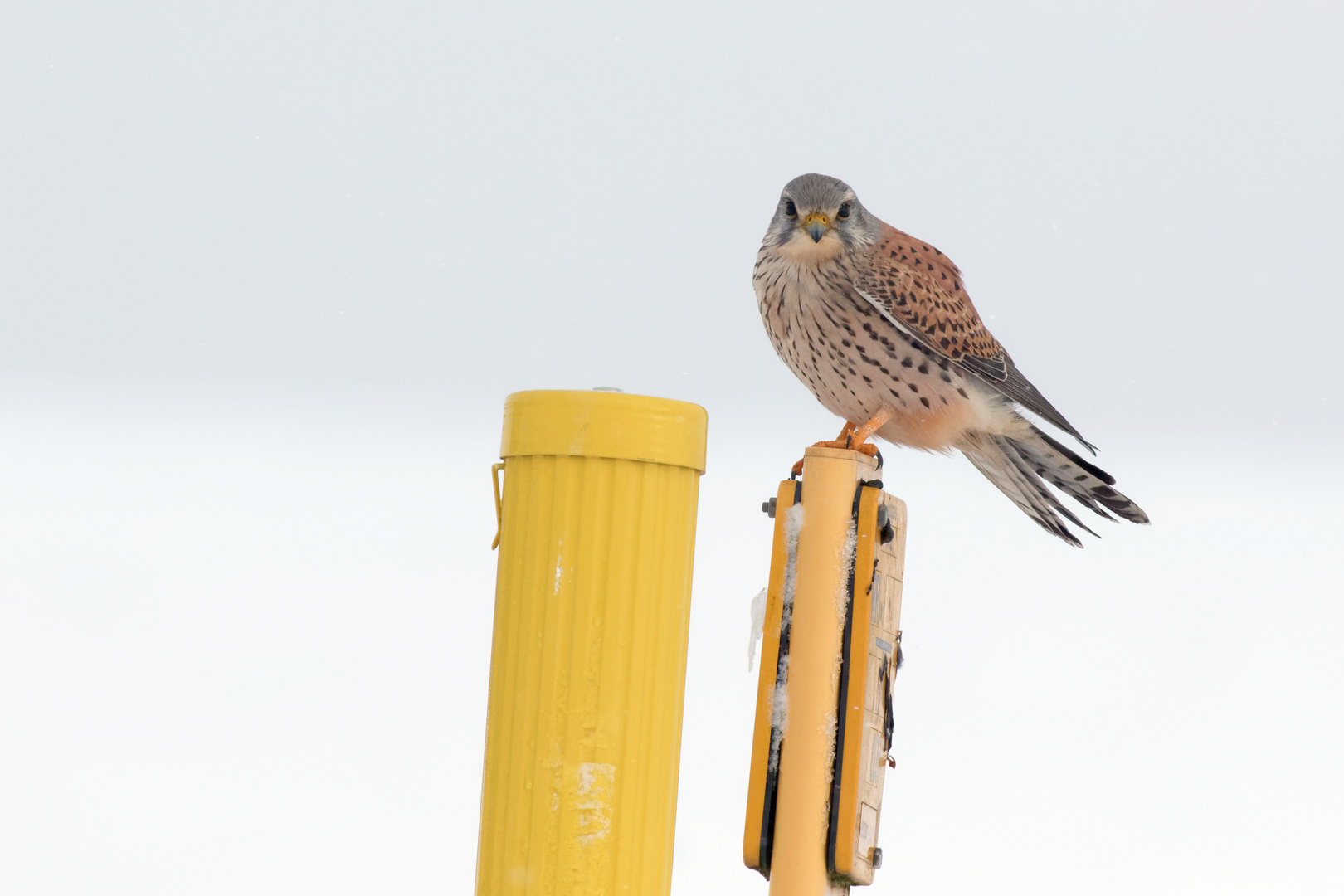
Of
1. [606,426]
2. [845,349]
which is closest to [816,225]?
[845,349]

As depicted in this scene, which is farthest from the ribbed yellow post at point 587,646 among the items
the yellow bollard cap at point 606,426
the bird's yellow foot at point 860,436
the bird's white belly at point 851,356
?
the bird's white belly at point 851,356

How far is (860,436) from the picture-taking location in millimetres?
3020

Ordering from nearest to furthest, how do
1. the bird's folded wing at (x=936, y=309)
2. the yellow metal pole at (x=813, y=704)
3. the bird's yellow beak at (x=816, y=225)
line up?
the yellow metal pole at (x=813, y=704) < the bird's yellow beak at (x=816, y=225) < the bird's folded wing at (x=936, y=309)

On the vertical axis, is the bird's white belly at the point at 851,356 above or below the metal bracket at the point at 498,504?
above

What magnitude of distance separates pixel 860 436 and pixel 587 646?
117 centimetres

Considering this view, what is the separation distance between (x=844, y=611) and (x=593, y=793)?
59cm

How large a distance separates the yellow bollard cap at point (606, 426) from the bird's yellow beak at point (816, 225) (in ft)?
3.94

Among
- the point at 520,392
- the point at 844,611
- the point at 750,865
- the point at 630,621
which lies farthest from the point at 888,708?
the point at 520,392

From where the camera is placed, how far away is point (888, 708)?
2.44m

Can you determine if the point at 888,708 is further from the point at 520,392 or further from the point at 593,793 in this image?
the point at 520,392

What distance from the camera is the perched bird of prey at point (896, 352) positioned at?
326cm

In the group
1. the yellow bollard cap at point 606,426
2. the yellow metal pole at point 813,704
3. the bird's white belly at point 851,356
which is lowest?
the yellow metal pole at point 813,704

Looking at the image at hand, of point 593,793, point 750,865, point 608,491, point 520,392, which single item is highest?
point 520,392

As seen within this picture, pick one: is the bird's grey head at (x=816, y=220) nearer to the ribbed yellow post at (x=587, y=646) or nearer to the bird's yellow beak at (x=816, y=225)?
the bird's yellow beak at (x=816, y=225)
